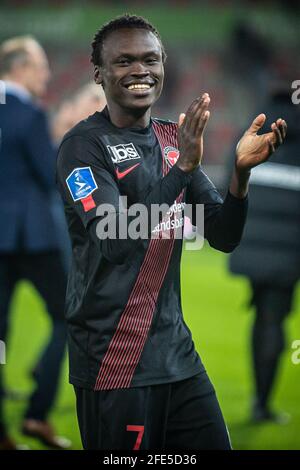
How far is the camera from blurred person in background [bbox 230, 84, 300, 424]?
16.9 feet

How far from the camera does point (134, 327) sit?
2629 millimetres

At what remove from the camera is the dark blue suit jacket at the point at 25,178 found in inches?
181

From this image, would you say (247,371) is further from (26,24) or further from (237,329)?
(26,24)

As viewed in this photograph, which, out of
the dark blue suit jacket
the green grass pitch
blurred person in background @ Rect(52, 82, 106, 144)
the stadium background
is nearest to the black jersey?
blurred person in background @ Rect(52, 82, 106, 144)

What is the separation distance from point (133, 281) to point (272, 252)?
2.71 meters

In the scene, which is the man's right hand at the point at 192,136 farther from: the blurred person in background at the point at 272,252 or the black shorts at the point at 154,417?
the blurred person in background at the point at 272,252

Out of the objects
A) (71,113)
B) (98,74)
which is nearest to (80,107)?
(71,113)

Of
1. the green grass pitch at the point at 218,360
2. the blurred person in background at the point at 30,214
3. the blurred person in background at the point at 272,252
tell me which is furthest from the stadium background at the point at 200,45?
the blurred person in background at the point at 30,214

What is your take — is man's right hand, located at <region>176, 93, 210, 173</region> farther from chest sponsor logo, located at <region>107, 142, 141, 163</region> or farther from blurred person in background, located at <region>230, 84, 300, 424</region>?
blurred person in background, located at <region>230, 84, 300, 424</region>

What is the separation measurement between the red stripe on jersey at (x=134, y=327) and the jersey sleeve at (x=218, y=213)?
19 centimetres

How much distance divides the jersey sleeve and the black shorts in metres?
0.40

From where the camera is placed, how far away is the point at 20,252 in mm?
4730

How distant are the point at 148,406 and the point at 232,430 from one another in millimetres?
2525

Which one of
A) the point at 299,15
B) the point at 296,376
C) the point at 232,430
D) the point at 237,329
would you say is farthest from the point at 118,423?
the point at 299,15
